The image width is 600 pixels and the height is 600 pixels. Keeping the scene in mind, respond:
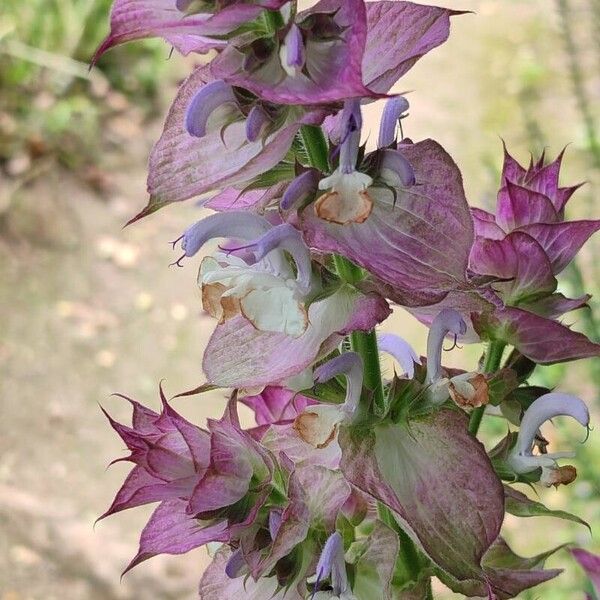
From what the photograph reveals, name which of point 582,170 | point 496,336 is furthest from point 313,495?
point 582,170

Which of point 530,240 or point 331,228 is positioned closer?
point 331,228

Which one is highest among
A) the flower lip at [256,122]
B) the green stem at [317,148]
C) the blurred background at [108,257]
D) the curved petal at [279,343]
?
the flower lip at [256,122]

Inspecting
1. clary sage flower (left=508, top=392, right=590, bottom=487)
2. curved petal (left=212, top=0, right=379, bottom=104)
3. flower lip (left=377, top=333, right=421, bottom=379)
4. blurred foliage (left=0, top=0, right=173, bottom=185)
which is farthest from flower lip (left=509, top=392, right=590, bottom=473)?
blurred foliage (left=0, top=0, right=173, bottom=185)

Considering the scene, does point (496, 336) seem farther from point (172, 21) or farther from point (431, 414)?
point (172, 21)

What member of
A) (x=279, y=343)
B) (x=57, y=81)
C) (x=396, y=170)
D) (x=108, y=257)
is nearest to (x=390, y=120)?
(x=396, y=170)

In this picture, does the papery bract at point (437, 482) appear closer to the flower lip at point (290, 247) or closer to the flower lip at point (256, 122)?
the flower lip at point (290, 247)

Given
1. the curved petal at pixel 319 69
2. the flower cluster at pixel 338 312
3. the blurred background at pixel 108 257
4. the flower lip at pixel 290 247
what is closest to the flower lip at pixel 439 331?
the flower cluster at pixel 338 312

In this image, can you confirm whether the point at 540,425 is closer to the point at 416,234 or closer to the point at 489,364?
the point at 489,364
